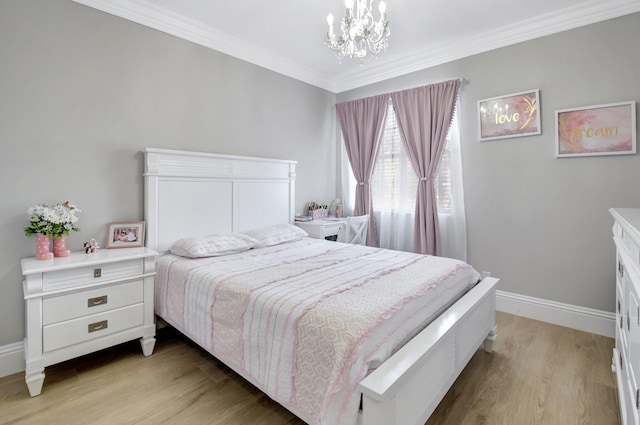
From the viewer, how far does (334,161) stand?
4555 millimetres

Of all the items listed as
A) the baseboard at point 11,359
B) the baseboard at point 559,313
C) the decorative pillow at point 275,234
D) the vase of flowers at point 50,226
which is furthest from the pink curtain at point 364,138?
the baseboard at point 11,359

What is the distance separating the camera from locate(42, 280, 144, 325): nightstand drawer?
6.32 ft

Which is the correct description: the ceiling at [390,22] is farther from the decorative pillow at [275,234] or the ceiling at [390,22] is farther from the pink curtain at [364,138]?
the decorative pillow at [275,234]

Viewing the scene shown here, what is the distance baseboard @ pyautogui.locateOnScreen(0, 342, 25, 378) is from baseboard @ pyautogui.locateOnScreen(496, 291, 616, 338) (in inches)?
157

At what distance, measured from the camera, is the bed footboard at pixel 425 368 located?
1.17 m

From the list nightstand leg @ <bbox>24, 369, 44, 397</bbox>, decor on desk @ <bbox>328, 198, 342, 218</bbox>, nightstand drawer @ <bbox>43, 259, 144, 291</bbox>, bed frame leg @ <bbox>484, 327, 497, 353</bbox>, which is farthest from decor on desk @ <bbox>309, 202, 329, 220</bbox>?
nightstand leg @ <bbox>24, 369, 44, 397</bbox>

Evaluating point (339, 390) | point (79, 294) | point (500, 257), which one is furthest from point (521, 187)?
point (79, 294)

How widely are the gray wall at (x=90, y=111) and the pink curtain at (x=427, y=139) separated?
1887mm

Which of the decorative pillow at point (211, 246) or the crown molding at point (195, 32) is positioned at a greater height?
the crown molding at point (195, 32)

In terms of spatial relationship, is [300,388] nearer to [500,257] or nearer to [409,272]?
[409,272]

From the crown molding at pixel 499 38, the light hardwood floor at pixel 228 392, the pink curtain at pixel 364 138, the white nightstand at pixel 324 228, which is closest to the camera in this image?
the light hardwood floor at pixel 228 392

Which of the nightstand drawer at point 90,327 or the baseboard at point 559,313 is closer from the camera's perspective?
the nightstand drawer at point 90,327

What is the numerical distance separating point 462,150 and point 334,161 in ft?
5.77

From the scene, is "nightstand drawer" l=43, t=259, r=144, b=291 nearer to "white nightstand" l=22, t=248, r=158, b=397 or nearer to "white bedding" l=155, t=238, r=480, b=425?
"white nightstand" l=22, t=248, r=158, b=397
